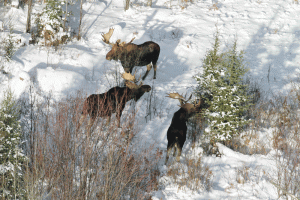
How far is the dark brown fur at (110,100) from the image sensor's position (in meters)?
5.04

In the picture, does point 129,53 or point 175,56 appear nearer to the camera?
point 129,53

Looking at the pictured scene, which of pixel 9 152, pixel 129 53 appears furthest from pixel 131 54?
pixel 9 152

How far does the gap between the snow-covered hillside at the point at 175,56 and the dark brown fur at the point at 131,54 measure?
495mm

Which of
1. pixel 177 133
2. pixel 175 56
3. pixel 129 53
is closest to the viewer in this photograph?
pixel 177 133

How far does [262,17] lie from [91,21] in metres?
9.17

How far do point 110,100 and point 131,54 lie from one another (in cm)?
288

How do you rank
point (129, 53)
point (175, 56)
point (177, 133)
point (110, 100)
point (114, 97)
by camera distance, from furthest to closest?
point (175, 56) → point (129, 53) → point (114, 97) → point (110, 100) → point (177, 133)

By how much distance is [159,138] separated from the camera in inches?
246

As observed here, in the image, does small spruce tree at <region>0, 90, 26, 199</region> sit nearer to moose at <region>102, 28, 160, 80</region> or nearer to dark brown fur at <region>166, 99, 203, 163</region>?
dark brown fur at <region>166, 99, 203, 163</region>

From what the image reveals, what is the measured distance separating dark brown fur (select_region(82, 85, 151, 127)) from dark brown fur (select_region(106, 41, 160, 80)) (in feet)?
6.02

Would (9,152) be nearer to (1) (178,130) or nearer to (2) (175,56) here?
(1) (178,130)

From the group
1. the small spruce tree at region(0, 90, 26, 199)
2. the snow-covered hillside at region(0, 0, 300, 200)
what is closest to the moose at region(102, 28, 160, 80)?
the snow-covered hillside at region(0, 0, 300, 200)

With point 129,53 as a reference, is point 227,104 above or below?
below

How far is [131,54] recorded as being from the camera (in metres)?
7.95
